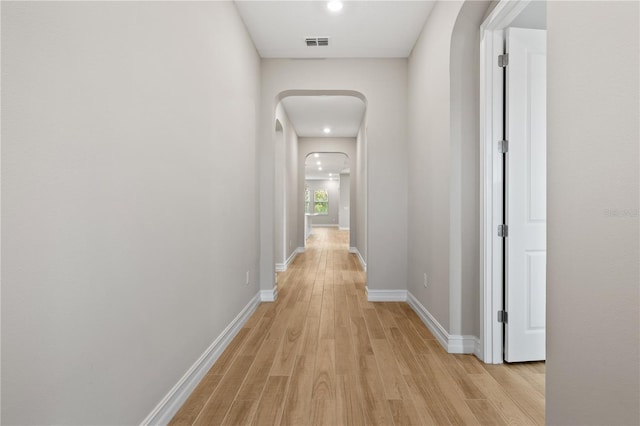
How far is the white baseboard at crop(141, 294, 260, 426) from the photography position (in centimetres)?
159

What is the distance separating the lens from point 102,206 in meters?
1.19

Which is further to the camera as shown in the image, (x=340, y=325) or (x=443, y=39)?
(x=340, y=325)

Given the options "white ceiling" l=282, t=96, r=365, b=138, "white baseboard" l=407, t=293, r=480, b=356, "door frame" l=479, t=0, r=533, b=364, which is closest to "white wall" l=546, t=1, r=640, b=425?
"door frame" l=479, t=0, r=533, b=364

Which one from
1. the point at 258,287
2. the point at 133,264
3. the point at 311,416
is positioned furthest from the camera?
the point at 258,287

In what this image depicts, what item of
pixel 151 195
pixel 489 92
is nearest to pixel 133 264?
pixel 151 195

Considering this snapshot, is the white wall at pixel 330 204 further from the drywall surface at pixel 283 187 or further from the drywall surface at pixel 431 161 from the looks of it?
the drywall surface at pixel 431 161

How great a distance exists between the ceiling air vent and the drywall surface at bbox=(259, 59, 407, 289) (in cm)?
34

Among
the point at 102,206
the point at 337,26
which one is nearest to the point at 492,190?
the point at 337,26

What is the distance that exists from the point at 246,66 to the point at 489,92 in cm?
218

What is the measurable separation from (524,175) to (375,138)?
189cm

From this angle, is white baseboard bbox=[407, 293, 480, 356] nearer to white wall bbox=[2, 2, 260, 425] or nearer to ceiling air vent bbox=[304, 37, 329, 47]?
white wall bbox=[2, 2, 260, 425]

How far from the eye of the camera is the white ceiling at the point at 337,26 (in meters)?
2.89

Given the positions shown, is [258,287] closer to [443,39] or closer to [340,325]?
[340,325]

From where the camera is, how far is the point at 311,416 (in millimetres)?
1710
